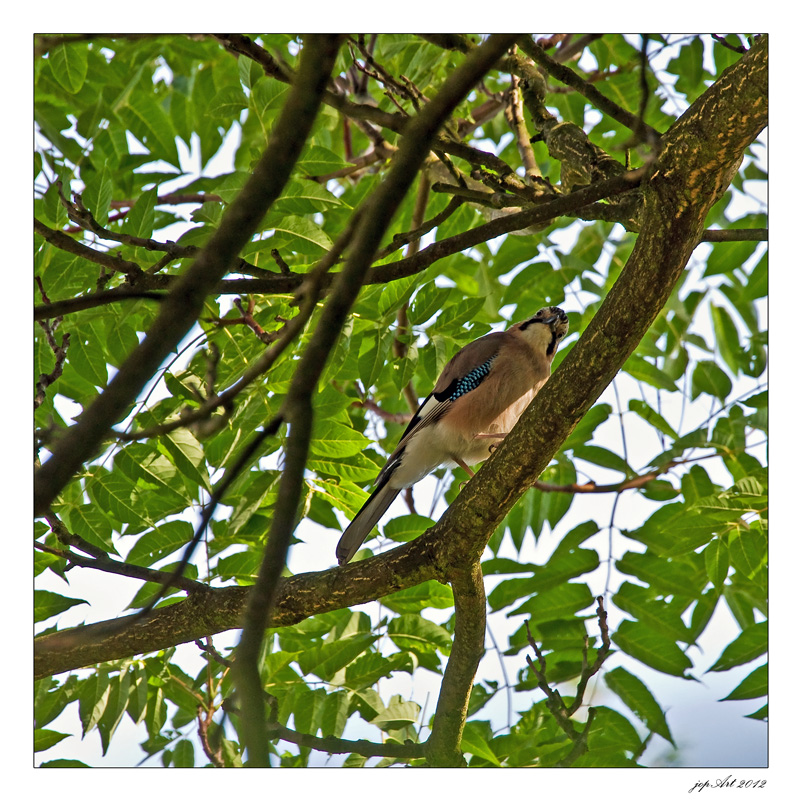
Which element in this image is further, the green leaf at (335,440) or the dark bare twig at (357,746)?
the green leaf at (335,440)

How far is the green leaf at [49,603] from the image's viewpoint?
9.43ft

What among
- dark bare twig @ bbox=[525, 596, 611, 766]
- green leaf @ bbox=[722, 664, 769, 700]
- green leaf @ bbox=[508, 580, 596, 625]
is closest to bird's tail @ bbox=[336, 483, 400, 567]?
green leaf @ bbox=[508, 580, 596, 625]

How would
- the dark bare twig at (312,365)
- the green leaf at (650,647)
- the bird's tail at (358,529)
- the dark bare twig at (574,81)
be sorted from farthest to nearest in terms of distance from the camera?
the bird's tail at (358,529) < the green leaf at (650,647) < the dark bare twig at (574,81) < the dark bare twig at (312,365)

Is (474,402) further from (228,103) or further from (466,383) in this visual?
(228,103)

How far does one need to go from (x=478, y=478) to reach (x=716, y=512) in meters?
0.97

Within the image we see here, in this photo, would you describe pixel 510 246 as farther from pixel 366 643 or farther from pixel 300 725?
pixel 300 725

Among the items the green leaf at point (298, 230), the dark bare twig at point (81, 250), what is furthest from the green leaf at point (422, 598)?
the dark bare twig at point (81, 250)

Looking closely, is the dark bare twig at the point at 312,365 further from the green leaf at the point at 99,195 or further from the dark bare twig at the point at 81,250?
the green leaf at the point at 99,195

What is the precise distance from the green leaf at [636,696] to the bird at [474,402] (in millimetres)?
1066

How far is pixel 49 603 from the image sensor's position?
2.90 metres

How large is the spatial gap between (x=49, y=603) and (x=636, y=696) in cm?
210

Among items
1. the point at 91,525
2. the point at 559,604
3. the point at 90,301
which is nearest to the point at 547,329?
the point at 559,604

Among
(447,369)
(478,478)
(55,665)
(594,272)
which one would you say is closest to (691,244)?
(478,478)
